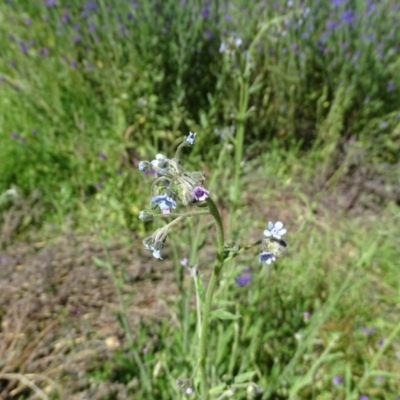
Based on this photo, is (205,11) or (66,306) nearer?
(66,306)

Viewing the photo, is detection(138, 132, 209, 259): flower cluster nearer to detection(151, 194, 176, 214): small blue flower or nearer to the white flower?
detection(151, 194, 176, 214): small blue flower

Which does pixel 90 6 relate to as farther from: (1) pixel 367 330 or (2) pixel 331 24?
(1) pixel 367 330

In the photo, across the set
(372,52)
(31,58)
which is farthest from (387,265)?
(31,58)

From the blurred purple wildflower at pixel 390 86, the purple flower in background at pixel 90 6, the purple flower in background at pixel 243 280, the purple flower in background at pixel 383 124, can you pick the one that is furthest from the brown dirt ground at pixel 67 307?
the blurred purple wildflower at pixel 390 86

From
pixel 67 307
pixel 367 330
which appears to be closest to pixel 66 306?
pixel 67 307

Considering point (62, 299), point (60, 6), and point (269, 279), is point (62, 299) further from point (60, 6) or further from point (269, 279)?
point (60, 6)

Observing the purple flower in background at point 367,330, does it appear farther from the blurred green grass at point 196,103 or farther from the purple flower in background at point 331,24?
the purple flower in background at point 331,24
